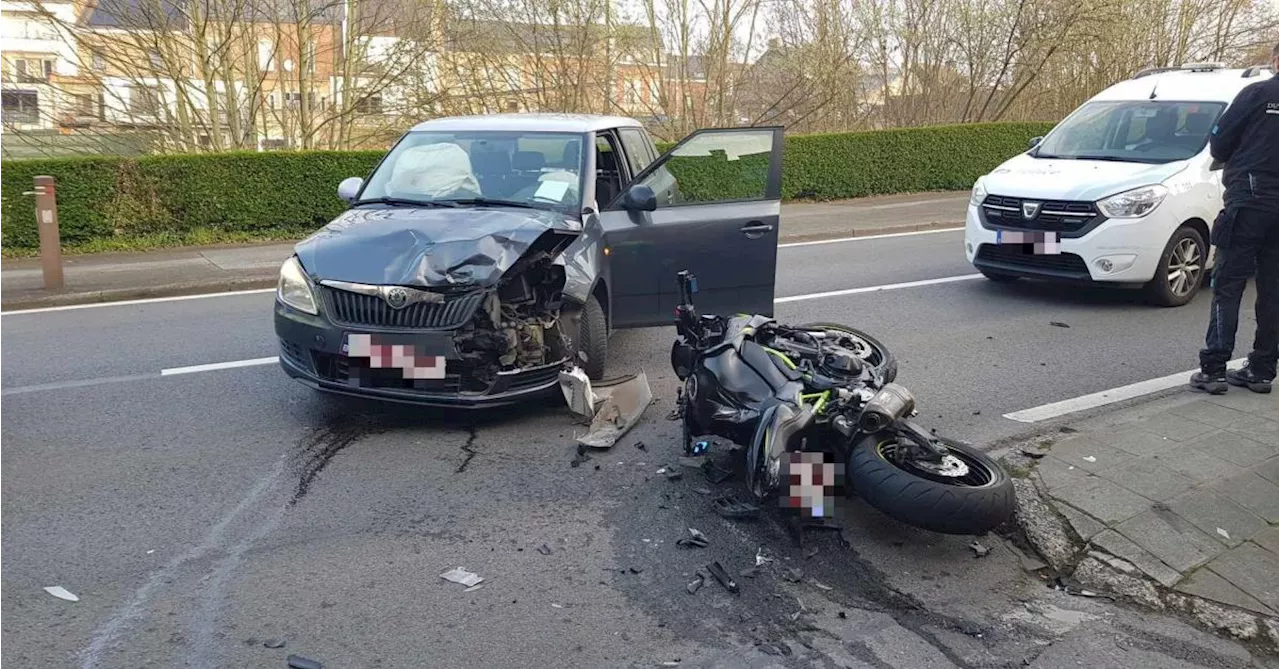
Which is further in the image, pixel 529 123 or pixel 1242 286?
pixel 529 123

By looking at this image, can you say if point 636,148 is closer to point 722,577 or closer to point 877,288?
point 877,288

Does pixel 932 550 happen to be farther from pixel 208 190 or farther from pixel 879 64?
pixel 879 64

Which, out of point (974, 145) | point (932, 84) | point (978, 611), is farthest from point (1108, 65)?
point (978, 611)

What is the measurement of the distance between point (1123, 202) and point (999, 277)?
5.39 feet

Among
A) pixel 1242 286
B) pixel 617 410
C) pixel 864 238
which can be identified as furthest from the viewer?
pixel 864 238

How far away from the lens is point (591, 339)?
632 cm

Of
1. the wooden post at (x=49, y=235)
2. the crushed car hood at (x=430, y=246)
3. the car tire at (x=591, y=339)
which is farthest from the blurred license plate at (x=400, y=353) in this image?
the wooden post at (x=49, y=235)

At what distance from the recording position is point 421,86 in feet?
60.6

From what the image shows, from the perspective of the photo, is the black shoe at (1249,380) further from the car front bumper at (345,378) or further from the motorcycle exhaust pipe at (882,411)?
the car front bumper at (345,378)

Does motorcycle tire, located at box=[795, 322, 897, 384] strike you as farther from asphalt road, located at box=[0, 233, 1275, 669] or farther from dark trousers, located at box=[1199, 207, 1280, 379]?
dark trousers, located at box=[1199, 207, 1280, 379]

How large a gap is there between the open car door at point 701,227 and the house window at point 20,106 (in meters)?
13.0

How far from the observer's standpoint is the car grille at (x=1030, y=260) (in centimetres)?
876

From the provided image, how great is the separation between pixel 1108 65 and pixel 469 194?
2297 centimetres

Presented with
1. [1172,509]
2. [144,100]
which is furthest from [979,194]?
[144,100]
